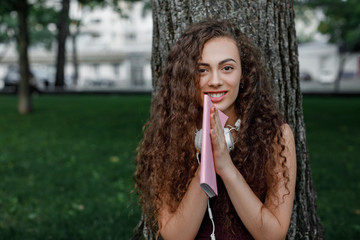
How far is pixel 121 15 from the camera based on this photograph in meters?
13.9

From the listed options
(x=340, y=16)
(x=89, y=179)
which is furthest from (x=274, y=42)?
(x=340, y=16)

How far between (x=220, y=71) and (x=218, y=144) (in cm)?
34

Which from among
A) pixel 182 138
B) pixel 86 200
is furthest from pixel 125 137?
pixel 182 138

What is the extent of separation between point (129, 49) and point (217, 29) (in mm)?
45051

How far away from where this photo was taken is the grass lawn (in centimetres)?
380

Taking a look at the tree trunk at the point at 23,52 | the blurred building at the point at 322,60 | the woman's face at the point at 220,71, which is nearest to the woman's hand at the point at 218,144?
the woman's face at the point at 220,71

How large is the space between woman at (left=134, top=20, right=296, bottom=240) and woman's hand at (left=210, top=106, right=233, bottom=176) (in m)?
0.04

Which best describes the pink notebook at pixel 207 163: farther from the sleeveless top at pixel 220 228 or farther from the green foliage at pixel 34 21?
the green foliage at pixel 34 21

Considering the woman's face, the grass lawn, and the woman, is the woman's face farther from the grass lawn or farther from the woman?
the grass lawn

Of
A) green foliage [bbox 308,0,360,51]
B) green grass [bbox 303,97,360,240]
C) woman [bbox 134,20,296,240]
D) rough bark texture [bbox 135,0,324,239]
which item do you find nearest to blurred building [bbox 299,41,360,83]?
green foliage [bbox 308,0,360,51]

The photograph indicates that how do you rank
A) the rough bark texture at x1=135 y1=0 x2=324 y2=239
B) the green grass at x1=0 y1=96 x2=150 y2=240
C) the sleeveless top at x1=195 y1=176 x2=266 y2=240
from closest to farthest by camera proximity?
the sleeveless top at x1=195 y1=176 x2=266 y2=240 < the rough bark texture at x1=135 y1=0 x2=324 y2=239 < the green grass at x1=0 y1=96 x2=150 y2=240

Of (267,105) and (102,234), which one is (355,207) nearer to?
(102,234)

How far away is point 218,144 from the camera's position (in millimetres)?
1565

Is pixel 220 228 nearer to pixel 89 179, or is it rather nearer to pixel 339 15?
pixel 89 179
